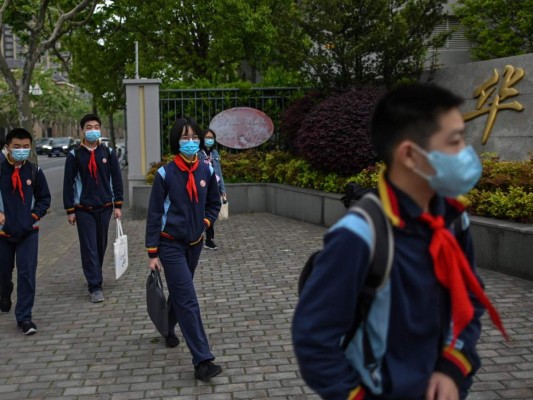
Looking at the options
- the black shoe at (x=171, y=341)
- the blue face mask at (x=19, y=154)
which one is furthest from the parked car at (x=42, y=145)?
the black shoe at (x=171, y=341)

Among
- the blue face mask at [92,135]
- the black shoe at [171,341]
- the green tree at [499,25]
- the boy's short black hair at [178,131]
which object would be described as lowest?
the black shoe at [171,341]

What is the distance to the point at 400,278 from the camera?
1.78 meters

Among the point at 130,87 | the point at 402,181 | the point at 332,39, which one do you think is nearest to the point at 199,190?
the point at 402,181

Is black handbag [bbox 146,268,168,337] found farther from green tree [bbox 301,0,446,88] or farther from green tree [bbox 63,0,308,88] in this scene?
green tree [bbox 63,0,308,88]

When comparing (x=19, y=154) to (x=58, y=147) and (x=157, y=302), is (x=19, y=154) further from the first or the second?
(x=58, y=147)

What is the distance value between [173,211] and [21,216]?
1.90m

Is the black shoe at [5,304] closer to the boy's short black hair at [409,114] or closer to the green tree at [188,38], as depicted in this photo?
the boy's short black hair at [409,114]

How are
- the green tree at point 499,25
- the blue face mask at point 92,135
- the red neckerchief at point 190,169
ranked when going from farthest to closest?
the green tree at point 499,25 → the blue face mask at point 92,135 → the red neckerchief at point 190,169

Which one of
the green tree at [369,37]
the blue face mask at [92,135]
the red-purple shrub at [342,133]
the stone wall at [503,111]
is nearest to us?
the blue face mask at [92,135]

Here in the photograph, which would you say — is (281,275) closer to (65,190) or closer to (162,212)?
(65,190)

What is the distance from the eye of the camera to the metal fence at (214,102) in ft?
46.0

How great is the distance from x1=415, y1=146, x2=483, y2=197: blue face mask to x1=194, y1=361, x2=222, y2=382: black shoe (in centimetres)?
293

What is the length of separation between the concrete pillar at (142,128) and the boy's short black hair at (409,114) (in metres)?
12.1

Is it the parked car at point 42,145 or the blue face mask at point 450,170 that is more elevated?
the blue face mask at point 450,170
